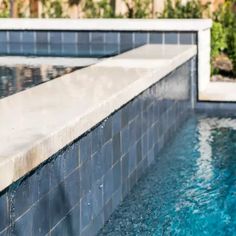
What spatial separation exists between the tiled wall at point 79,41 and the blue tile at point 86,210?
466 cm

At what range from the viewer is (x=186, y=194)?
17.6 ft

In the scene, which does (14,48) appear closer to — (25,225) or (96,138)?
(96,138)

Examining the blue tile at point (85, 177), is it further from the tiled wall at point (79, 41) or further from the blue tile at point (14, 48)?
the blue tile at point (14, 48)

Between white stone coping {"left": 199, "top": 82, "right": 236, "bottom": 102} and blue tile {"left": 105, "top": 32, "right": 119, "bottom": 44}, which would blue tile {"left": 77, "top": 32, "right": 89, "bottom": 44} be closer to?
blue tile {"left": 105, "top": 32, "right": 119, "bottom": 44}

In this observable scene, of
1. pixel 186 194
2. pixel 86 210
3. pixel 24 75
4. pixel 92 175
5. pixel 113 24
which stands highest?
pixel 113 24

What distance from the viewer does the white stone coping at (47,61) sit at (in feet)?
27.0

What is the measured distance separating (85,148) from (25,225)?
0.98 meters

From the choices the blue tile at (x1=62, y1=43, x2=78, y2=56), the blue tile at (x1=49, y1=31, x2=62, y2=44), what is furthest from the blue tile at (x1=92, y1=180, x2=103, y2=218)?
the blue tile at (x1=49, y1=31, x2=62, y2=44)

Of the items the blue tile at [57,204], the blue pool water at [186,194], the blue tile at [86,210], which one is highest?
the blue tile at [57,204]

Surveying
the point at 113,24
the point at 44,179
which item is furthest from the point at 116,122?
the point at 113,24

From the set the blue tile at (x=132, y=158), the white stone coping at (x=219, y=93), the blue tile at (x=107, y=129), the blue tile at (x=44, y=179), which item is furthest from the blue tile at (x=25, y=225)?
the white stone coping at (x=219, y=93)

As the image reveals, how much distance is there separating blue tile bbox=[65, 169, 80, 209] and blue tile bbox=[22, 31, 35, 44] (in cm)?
589

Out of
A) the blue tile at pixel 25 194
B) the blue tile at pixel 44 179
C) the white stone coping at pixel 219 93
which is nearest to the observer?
the blue tile at pixel 25 194

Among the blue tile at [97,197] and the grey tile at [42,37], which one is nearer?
the blue tile at [97,197]
